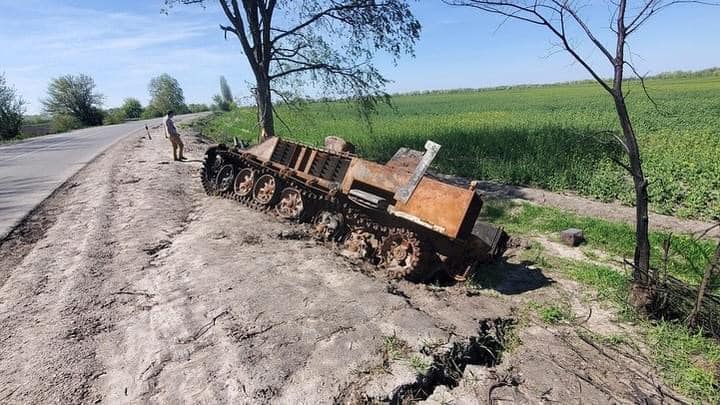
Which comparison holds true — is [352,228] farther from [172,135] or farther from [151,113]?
[151,113]

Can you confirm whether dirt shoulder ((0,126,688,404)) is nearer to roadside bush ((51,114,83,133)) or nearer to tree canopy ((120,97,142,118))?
roadside bush ((51,114,83,133))

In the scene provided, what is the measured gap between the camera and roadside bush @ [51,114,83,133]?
1588 inches

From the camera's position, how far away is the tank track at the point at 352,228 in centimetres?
619

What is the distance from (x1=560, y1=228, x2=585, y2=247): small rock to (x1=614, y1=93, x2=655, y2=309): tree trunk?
272 cm

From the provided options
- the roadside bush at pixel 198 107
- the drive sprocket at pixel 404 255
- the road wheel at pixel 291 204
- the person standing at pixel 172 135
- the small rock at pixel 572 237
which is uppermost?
the roadside bush at pixel 198 107

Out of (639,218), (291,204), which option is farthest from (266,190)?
(639,218)

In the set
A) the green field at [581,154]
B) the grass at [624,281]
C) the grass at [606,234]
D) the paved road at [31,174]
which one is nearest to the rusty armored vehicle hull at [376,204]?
the grass at [624,281]

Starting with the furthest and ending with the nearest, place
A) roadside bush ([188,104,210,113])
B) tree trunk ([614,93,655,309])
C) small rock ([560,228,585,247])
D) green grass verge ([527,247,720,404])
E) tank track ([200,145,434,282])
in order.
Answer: roadside bush ([188,104,210,113]) < small rock ([560,228,585,247]) < tank track ([200,145,434,282]) < tree trunk ([614,93,655,309]) < green grass verge ([527,247,720,404])

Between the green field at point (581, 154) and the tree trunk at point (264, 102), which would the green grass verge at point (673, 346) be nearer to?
the green field at point (581, 154)

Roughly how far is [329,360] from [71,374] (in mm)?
2254

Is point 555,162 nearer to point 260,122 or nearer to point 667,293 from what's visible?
point 667,293

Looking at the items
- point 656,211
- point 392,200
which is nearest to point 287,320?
point 392,200

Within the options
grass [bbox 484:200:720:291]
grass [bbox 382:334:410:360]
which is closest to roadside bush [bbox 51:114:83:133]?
grass [bbox 484:200:720:291]

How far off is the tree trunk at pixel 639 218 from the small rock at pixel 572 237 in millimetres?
2721
